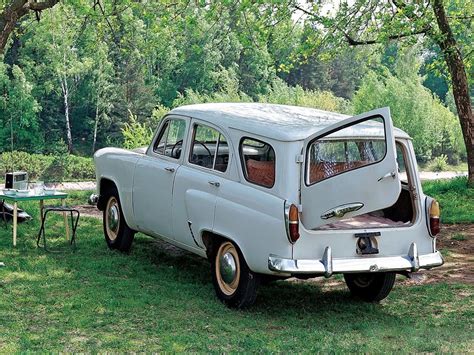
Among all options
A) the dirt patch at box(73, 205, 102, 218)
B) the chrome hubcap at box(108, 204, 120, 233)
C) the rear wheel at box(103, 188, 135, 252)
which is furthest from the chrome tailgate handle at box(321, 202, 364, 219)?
the dirt patch at box(73, 205, 102, 218)

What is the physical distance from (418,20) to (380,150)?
23.8 feet

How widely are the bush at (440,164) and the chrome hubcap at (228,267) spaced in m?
73.5

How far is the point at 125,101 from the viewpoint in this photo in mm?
75312

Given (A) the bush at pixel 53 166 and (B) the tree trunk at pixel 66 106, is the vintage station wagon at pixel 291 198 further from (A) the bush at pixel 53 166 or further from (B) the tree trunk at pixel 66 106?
(B) the tree trunk at pixel 66 106

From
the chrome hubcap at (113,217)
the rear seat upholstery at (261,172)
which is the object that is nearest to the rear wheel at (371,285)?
the rear seat upholstery at (261,172)

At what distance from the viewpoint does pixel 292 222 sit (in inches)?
286

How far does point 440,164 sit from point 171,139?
73.4m

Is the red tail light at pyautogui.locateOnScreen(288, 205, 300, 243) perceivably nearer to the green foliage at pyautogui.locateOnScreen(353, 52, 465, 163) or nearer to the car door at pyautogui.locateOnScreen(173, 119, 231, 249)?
the car door at pyautogui.locateOnScreen(173, 119, 231, 249)

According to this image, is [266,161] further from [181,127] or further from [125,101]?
[125,101]

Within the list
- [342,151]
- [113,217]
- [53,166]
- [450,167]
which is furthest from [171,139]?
[450,167]

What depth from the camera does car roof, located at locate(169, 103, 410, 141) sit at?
7.70m

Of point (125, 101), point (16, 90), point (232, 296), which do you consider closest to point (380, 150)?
point (232, 296)

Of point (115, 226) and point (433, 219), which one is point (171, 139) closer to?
point (115, 226)

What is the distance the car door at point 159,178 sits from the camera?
9008 millimetres
